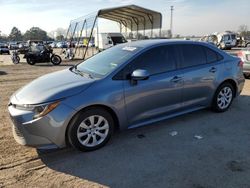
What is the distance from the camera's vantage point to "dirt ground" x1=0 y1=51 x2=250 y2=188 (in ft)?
10.2

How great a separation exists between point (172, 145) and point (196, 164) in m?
0.64

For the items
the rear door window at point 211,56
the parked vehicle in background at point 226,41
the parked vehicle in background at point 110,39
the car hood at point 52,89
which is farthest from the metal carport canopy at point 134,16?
the car hood at point 52,89

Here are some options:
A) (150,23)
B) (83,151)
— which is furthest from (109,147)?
(150,23)

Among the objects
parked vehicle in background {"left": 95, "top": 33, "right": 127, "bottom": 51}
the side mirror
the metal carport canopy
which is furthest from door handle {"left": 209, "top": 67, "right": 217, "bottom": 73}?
parked vehicle in background {"left": 95, "top": 33, "right": 127, "bottom": 51}

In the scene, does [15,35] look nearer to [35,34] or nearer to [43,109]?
[35,34]

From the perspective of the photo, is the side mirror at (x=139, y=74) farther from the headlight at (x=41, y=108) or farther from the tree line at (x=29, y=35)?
the tree line at (x=29, y=35)

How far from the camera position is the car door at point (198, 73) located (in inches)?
188

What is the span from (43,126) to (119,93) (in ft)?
3.91

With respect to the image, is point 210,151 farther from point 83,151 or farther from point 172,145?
point 83,151

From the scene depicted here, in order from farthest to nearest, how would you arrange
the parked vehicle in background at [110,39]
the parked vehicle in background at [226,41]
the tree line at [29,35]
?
the tree line at [29,35] < the parked vehicle in background at [226,41] < the parked vehicle in background at [110,39]

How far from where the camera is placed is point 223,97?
18.0ft

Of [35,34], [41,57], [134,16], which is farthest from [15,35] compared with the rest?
[41,57]

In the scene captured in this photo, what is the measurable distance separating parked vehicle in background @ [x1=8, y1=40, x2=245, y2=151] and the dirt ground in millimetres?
277

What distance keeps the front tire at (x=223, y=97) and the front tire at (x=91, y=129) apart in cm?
250
